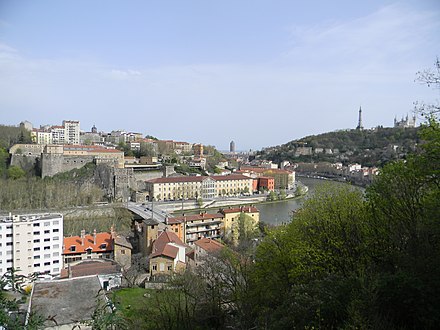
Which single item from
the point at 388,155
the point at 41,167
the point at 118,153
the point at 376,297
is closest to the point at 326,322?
the point at 376,297

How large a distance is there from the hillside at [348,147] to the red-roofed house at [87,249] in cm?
2848

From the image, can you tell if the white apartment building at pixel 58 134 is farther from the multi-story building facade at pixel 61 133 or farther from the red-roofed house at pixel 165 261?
the red-roofed house at pixel 165 261

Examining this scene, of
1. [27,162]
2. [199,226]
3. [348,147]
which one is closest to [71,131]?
[27,162]

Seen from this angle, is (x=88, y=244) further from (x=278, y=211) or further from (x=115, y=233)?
(x=278, y=211)

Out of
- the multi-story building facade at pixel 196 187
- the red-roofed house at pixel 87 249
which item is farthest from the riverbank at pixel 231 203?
the red-roofed house at pixel 87 249

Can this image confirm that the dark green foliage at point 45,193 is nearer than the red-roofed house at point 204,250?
No

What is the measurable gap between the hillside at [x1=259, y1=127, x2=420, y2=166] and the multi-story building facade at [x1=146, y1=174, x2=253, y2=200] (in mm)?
16334

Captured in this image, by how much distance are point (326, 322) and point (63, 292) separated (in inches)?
140

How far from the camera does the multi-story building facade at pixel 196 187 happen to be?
1877cm

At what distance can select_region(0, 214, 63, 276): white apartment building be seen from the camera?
8.25 meters

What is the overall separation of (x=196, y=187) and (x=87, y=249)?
11276mm

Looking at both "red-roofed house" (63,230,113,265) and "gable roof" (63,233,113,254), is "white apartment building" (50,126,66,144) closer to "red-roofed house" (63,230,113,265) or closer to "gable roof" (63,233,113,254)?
"gable roof" (63,233,113,254)

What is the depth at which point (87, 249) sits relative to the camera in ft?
28.6

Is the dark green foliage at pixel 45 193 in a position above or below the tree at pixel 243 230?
above
